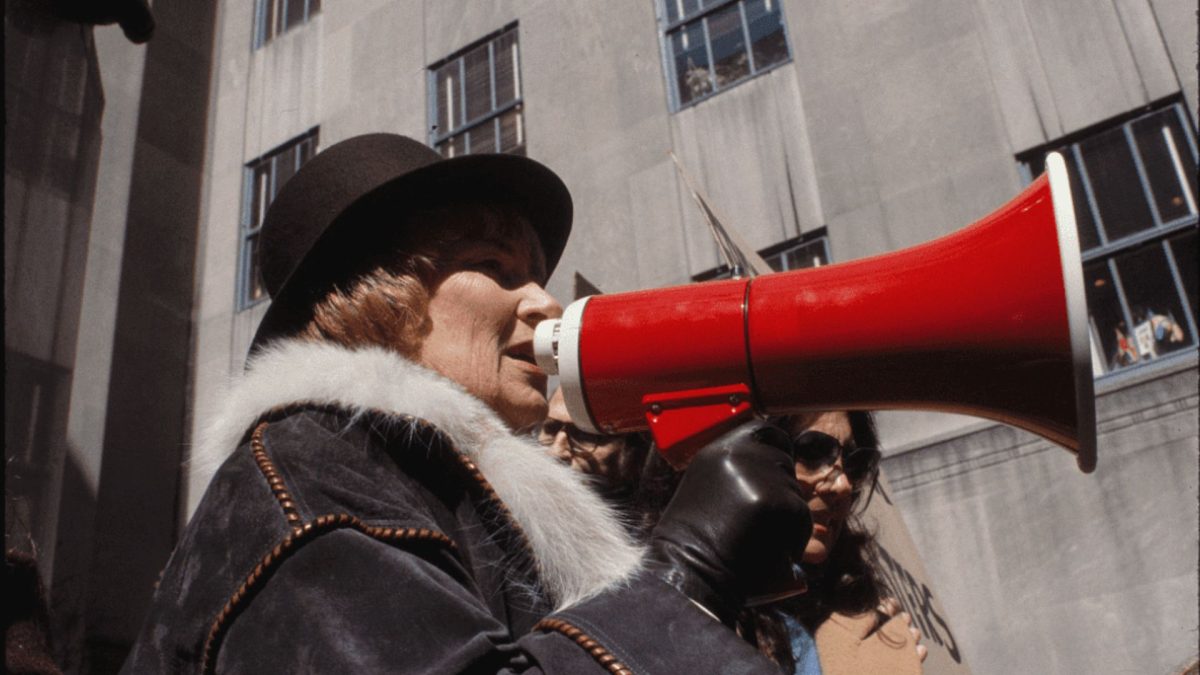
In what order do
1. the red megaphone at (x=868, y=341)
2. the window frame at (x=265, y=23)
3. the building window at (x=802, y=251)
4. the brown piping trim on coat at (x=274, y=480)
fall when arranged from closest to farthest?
the brown piping trim on coat at (x=274, y=480)
the red megaphone at (x=868, y=341)
the window frame at (x=265, y=23)
the building window at (x=802, y=251)

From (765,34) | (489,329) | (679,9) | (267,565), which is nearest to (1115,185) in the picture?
(765,34)

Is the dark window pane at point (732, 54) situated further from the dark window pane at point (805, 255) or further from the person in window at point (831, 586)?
the person in window at point (831, 586)

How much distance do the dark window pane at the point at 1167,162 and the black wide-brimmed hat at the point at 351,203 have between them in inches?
118

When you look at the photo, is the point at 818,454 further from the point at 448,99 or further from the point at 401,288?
the point at 448,99

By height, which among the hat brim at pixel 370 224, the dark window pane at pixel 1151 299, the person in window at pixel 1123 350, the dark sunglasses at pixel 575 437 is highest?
the dark window pane at pixel 1151 299

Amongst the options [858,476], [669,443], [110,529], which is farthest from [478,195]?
[110,529]

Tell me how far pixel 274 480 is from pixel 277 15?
3.53 m

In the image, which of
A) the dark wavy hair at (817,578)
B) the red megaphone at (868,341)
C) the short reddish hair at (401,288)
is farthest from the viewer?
the dark wavy hair at (817,578)

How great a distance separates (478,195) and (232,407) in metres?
0.56

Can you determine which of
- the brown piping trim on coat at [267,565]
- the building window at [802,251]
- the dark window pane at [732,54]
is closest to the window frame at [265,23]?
the dark window pane at [732,54]

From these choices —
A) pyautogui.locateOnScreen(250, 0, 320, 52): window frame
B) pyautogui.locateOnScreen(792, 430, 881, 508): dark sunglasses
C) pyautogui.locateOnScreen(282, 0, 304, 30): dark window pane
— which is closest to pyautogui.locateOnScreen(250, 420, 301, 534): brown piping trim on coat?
pyautogui.locateOnScreen(792, 430, 881, 508): dark sunglasses

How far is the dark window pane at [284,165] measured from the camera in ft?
13.0

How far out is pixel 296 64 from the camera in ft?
13.8

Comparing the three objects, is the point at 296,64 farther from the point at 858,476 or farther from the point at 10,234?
the point at 858,476
